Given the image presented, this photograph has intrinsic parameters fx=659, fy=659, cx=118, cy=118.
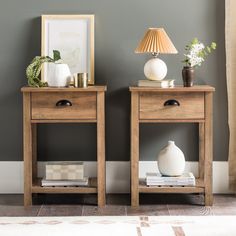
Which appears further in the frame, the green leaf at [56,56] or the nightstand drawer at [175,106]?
the green leaf at [56,56]

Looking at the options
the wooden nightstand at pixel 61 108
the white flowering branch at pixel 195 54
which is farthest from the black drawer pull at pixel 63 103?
the white flowering branch at pixel 195 54

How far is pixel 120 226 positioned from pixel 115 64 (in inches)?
46.3

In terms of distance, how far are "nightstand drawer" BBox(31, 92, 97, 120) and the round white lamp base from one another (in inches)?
14.4

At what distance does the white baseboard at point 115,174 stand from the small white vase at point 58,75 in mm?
607

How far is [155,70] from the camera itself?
3.93 metres

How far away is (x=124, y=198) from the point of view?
4125 mm

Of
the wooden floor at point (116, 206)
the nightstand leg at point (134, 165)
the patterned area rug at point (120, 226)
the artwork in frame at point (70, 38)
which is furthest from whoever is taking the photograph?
the artwork in frame at point (70, 38)

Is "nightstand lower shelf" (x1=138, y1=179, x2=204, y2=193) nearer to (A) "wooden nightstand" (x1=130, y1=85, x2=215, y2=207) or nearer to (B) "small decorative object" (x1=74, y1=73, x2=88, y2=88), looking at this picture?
(A) "wooden nightstand" (x1=130, y1=85, x2=215, y2=207)

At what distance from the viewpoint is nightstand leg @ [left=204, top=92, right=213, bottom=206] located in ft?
12.5

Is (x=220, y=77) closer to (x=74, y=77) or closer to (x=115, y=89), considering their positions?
(x=115, y=89)

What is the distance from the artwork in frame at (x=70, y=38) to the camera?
4.15m

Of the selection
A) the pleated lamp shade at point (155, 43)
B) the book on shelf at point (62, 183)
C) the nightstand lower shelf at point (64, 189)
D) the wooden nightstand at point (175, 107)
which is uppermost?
the pleated lamp shade at point (155, 43)

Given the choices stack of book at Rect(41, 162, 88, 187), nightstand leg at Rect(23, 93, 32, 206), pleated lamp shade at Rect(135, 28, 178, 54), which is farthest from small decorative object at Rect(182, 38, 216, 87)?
Result: nightstand leg at Rect(23, 93, 32, 206)

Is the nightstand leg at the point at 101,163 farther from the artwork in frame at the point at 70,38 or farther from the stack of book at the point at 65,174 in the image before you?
the artwork in frame at the point at 70,38
